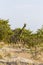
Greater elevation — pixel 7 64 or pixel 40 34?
pixel 40 34

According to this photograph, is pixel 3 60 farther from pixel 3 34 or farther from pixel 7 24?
A: pixel 7 24

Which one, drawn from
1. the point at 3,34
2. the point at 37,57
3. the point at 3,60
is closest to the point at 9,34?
the point at 3,34

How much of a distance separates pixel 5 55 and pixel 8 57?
0.46 meters

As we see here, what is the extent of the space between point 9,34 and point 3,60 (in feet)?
46.1

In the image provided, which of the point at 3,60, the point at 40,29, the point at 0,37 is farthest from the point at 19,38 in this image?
the point at 3,60

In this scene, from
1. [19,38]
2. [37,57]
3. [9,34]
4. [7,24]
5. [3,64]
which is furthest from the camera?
[7,24]

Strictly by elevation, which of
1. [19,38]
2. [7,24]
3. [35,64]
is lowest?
[35,64]

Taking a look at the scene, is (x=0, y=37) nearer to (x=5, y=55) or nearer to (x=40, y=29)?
(x=40, y=29)

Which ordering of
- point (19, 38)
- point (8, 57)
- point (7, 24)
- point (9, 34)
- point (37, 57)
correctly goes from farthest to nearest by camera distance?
A: 1. point (7, 24)
2. point (9, 34)
3. point (19, 38)
4. point (37, 57)
5. point (8, 57)

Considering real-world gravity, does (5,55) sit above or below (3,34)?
below

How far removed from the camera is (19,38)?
21844 millimetres

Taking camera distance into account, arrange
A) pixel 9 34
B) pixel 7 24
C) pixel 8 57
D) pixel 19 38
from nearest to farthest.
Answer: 1. pixel 8 57
2. pixel 19 38
3. pixel 9 34
4. pixel 7 24

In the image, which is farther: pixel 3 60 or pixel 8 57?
pixel 8 57

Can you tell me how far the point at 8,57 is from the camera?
435 inches
